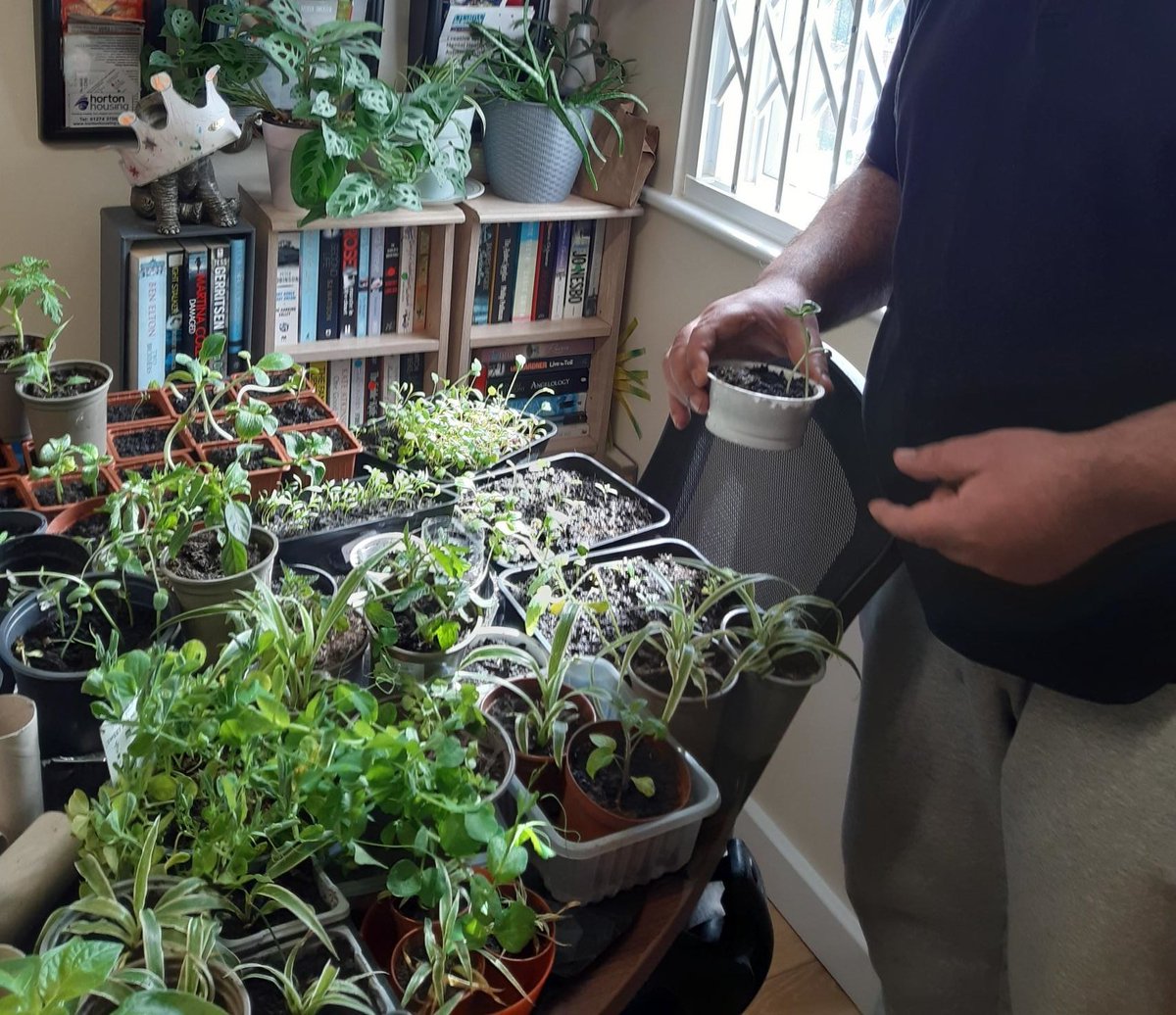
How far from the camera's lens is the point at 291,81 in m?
2.08

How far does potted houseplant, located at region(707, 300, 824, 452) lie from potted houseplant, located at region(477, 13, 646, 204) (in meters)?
1.27

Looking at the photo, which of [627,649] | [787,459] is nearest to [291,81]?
[787,459]

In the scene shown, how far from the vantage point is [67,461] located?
1326 millimetres

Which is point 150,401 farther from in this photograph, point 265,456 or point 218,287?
point 218,287

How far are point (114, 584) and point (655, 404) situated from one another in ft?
5.54

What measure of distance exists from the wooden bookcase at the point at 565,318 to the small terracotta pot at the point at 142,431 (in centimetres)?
92

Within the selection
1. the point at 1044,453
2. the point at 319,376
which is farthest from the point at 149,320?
the point at 1044,453

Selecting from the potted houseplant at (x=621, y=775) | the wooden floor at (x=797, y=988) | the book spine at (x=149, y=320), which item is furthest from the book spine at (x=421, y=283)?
the potted houseplant at (x=621, y=775)

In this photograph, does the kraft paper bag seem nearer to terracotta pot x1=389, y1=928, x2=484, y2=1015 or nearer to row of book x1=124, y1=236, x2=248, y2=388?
row of book x1=124, y1=236, x2=248, y2=388

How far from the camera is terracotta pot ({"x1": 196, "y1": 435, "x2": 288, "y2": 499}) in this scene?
1.47m

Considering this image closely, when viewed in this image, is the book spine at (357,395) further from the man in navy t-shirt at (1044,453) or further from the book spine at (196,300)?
the man in navy t-shirt at (1044,453)

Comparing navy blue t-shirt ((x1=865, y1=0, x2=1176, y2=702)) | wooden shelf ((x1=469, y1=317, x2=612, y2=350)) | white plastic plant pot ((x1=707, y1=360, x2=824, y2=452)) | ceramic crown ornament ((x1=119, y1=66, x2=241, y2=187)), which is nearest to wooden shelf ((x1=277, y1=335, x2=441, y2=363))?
wooden shelf ((x1=469, y1=317, x2=612, y2=350))

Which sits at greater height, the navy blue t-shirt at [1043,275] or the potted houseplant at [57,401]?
the navy blue t-shirt at [1043,275]

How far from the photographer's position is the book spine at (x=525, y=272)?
2459mm
